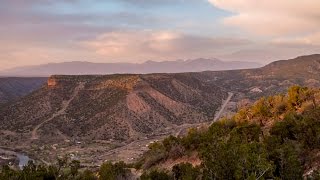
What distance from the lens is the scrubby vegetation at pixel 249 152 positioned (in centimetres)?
2859

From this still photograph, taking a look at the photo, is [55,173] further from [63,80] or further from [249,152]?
[63,80]

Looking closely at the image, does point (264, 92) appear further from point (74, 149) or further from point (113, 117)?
point (74, 149)

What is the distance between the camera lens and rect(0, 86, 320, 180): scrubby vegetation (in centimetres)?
2859

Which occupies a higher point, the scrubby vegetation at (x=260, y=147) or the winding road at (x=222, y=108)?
the scrubby vegetation at (x=260, y=147)

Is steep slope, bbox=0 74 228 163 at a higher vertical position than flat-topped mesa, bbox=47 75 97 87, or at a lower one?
lower

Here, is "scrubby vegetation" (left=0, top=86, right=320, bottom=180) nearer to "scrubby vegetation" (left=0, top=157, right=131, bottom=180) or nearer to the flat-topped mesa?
"scrubby vegetation" (left=0, top=157, right=131, bottom=180)

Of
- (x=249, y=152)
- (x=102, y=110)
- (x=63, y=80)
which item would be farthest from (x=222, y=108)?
(x=249, y=152)

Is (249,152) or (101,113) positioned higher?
(249,152)

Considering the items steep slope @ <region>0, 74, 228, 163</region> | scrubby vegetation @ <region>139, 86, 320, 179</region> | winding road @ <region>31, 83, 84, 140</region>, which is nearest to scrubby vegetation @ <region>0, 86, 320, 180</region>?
scrubby vegetation @ <region>139, 86, 320, 179</region>

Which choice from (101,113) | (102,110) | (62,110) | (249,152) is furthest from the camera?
(62,110)

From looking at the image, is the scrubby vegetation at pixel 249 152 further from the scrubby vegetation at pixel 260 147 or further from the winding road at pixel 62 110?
the winding road at pixel 62 110

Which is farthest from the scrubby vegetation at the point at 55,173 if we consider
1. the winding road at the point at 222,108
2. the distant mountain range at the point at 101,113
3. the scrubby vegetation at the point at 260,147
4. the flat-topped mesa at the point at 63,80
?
the flat-topped mesa at the point at 63,80

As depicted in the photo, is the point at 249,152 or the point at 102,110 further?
the point at 102,110

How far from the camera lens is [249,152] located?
30359 mm
